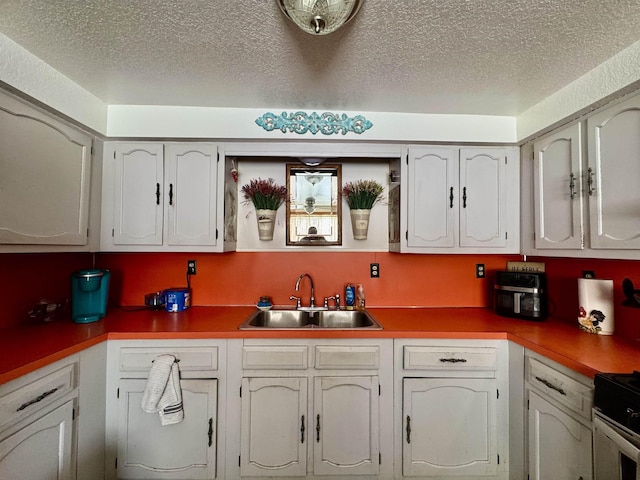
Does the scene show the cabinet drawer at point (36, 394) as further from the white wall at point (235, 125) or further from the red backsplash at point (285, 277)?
the white wall at point (235, 125)

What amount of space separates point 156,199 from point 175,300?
27.9 inches

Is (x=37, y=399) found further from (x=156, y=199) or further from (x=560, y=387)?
(x=560, y=387)

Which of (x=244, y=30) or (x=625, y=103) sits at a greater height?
(x=244, y=30)

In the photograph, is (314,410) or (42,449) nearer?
(42,449)

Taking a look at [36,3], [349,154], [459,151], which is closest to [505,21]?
[459,151]

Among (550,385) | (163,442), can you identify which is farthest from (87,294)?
(550,385)

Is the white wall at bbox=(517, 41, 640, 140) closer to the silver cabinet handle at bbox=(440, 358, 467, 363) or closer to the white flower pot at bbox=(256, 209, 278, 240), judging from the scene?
the silver cabinet handle at bbox=(440, 358, 467, 363)

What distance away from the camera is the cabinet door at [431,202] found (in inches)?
78.5

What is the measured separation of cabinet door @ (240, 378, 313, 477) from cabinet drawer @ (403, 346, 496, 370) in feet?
2.01

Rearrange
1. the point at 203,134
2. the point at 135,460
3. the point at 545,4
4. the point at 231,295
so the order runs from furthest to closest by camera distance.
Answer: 1. the point at 231,295
2. the point at 203,134
3. the point at 135,460
4. the point at 545,4

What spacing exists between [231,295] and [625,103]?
2482 mm

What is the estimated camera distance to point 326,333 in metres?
1.64

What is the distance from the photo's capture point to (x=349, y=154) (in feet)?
6.55

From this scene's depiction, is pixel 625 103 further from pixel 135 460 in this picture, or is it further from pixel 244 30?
pixel 135 460
